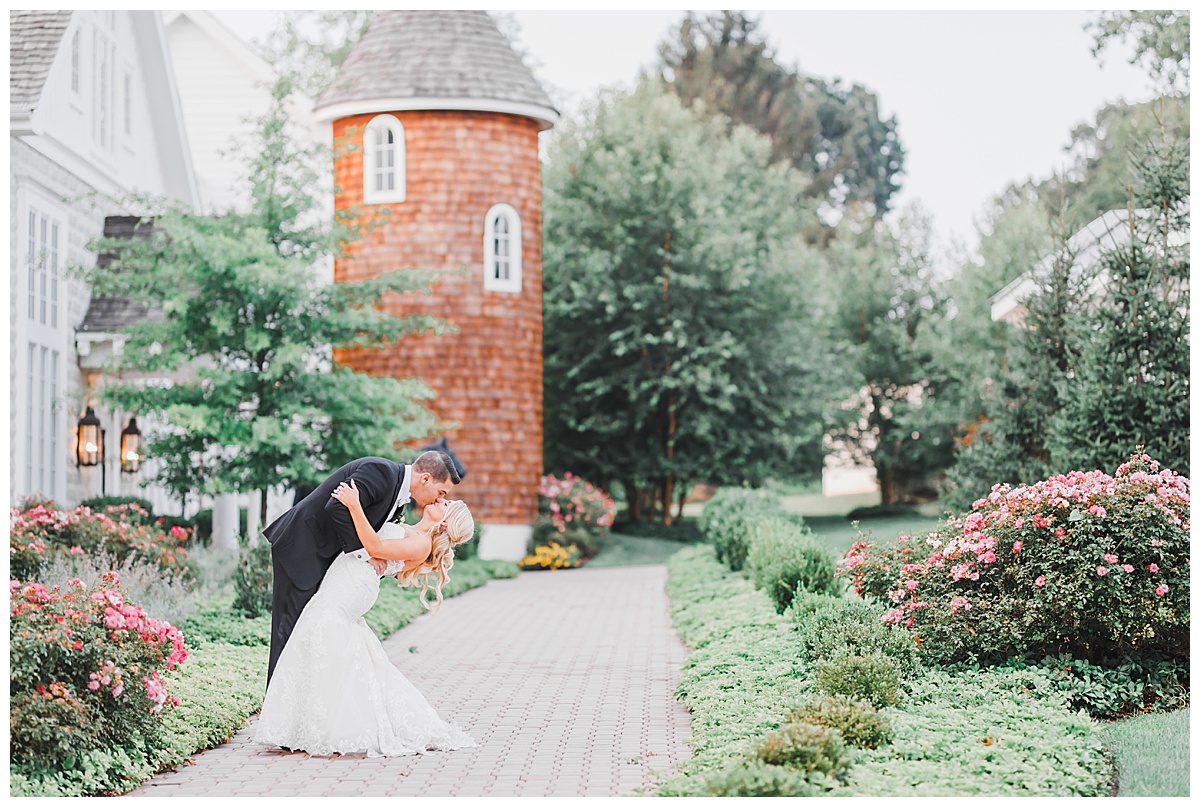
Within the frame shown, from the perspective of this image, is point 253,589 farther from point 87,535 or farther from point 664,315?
point 664,315

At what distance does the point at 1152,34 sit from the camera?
72.9ft

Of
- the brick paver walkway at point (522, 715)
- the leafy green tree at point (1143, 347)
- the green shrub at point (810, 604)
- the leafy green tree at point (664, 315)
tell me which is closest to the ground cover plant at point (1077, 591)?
the green shrub at point (810, 604)

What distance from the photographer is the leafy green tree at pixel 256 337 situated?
15797 mm

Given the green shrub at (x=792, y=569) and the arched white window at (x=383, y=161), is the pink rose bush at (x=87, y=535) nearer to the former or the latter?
the green shrub at (x=792, y=569)

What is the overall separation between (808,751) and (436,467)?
258cm

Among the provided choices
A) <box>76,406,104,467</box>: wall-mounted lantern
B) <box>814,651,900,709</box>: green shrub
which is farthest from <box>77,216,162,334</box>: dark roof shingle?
<box>814,651,900,709</box>: green shrub

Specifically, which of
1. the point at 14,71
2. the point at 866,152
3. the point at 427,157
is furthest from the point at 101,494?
the point at 866,152

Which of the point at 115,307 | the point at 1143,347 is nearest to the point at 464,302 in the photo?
the point at 115,307

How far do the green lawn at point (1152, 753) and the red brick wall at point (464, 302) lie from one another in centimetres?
1545

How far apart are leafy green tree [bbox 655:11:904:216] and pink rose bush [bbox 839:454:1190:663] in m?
28.7

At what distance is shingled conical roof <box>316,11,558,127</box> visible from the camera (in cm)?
2228

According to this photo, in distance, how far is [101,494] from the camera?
18.2m

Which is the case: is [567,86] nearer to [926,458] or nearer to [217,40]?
[217,40]
